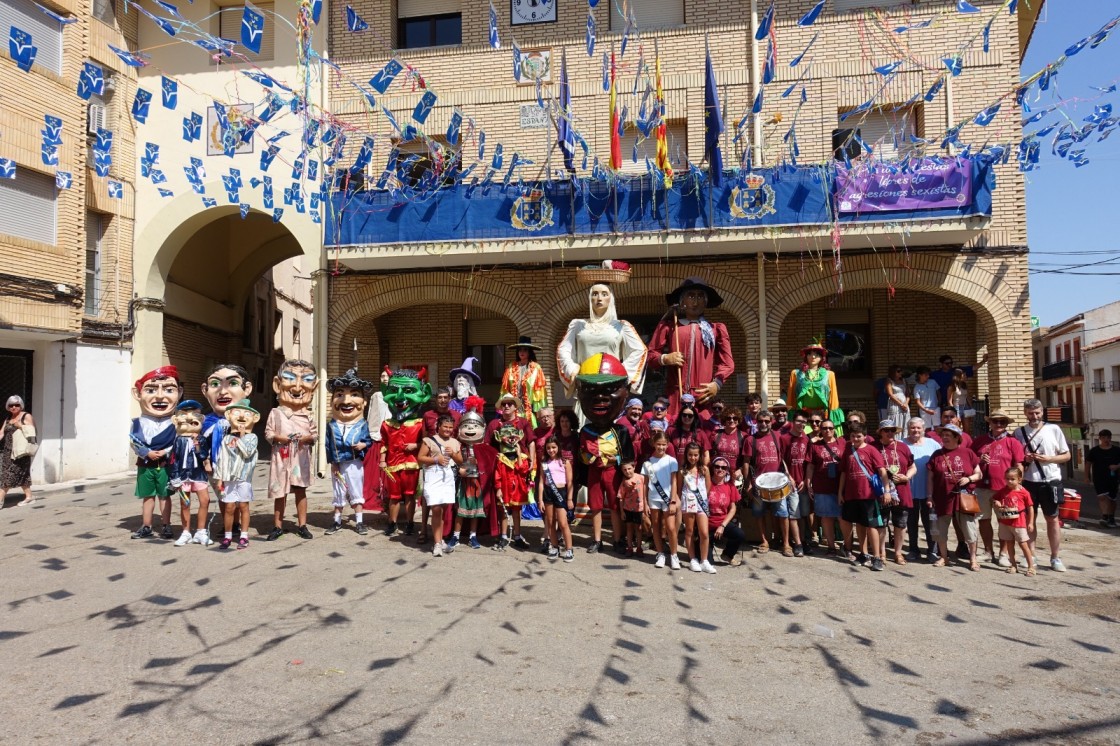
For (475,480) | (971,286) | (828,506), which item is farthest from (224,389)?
(971,286)

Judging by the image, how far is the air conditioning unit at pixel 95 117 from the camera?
1356cm

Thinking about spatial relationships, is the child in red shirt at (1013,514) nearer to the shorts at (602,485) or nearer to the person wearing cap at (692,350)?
the person wearing cap at (692,350)

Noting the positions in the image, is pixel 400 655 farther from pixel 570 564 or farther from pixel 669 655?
pixel 570 564

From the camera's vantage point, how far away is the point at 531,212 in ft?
40.2

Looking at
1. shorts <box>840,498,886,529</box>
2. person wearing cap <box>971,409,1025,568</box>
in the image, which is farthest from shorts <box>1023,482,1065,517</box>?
shorts <box>840,498,886,529</box>

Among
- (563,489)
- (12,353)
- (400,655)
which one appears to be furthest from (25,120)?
(400,655)

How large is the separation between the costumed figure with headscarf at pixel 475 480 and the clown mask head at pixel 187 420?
2672 mm

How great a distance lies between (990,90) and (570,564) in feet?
36.0

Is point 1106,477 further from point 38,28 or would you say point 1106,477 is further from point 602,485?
point 38,28

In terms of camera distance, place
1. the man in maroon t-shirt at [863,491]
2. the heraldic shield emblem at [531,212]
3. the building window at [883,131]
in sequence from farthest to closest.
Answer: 1. the building window at [883,131]
2. the heraldic shield emblem at [531,212]
3. the man in maroon t-shirt at [863,491]

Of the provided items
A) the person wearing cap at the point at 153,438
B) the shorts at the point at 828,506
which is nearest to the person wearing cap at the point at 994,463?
the shorts at the point at 828,506

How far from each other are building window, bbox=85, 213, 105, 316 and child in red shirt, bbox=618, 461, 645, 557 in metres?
11.6

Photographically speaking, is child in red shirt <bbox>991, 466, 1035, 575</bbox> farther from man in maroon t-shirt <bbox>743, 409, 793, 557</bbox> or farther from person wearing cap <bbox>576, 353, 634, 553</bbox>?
person wearing cap <bbox>576, 353, 634, 553</bbox>

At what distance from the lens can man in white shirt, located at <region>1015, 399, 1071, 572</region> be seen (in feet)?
23.6
